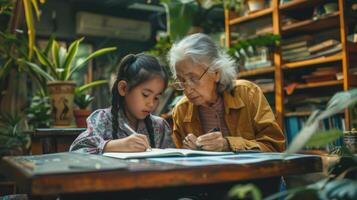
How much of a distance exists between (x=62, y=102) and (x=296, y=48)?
2.31 m

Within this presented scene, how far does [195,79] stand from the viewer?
6.28 feet

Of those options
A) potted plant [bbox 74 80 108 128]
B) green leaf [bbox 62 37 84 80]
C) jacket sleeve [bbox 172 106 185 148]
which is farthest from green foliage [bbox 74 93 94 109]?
jacket sleeve [bbox 172 106 185 148]

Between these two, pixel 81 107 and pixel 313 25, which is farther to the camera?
pixel 313 25

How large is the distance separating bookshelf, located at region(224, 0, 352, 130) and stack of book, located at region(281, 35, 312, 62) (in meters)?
0.07

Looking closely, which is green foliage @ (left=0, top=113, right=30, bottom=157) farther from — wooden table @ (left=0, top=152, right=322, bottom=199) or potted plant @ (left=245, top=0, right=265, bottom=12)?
potted plant @ (left=245, top=0, right=265, bottom=12)

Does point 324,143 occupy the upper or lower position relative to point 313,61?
lower

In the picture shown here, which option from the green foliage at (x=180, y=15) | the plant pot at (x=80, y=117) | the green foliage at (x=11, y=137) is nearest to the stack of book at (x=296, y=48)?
the green foliage at (x=180, y=15)

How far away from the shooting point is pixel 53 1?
6402 mm

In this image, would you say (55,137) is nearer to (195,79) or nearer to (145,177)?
(195,79)

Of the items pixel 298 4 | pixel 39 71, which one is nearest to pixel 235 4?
pixel 298 4

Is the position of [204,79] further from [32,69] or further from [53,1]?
[53,1]

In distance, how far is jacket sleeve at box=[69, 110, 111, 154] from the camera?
5.02 feet

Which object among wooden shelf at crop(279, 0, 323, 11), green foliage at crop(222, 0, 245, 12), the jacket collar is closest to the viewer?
the jacket collar

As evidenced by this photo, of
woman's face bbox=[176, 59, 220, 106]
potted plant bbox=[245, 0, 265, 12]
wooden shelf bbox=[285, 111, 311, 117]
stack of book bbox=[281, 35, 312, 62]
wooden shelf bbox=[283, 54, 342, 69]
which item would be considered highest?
potted plant bbox=[245, 0, 265, 12]
